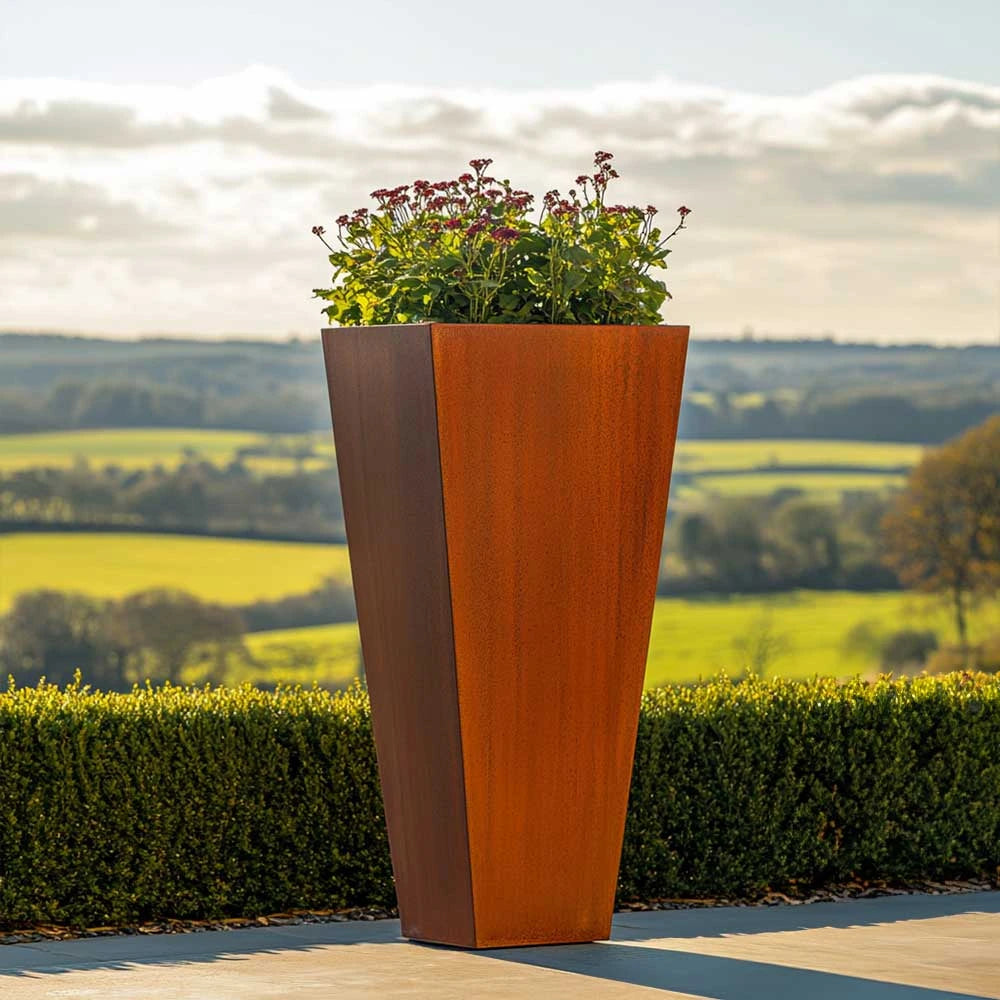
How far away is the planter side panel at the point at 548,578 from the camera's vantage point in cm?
551

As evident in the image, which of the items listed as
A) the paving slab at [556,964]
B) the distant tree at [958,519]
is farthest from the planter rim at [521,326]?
the distant tree at [958,519]

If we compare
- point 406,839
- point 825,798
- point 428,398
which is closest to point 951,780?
point 825,798

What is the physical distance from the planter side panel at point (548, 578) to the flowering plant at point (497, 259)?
8.5 inches

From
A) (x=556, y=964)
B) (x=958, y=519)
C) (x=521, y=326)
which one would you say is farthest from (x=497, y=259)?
(x=958, y=519)

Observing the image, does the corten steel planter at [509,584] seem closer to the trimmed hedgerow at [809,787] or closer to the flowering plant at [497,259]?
the flowering plant at [497,259]

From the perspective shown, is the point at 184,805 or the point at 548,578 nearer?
the point at 548,578

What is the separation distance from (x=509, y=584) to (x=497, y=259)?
3.92 feet

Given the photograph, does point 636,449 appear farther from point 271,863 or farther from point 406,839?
point 271,863

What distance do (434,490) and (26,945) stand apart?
264 cm

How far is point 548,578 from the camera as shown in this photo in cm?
561

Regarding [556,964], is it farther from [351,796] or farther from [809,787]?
[809,787]

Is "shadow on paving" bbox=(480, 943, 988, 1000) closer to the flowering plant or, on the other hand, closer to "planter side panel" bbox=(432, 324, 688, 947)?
"planter side panel" bbox=(432, 324, 688, 947)

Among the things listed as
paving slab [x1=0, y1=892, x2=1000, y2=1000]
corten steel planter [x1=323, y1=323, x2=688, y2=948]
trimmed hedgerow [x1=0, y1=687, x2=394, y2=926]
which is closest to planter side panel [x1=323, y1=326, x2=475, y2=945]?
corten steel planter [x1=323, y1=323, x2=688, y2=948]

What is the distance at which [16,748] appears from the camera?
681 cm
